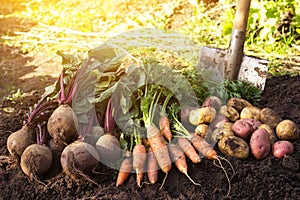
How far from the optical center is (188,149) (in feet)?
9.48

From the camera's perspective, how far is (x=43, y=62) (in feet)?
17.5

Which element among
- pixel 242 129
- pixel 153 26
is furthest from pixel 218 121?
pixel 153 26

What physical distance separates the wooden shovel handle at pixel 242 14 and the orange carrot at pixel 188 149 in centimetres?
134

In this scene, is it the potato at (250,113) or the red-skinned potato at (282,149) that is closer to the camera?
the red-skinned potato at (282,149)

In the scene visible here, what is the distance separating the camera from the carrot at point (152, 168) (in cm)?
273

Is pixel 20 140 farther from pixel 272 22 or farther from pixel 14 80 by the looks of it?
pixel 272 22

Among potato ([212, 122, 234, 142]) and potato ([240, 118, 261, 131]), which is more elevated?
potato ([240, 118, 261, 131])


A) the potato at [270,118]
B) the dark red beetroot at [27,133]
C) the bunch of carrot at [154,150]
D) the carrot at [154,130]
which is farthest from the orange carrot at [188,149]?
the dark red beetroot at [27,133]

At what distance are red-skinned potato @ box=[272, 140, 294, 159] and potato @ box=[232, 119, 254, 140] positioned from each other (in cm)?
20

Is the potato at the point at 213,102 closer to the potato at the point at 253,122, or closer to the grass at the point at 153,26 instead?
the potato at the point at 253,122

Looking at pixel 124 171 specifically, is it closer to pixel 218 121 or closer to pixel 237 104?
pixel 218 121

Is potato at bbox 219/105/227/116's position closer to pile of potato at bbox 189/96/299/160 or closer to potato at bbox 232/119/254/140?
pile of potato at bbox 189/96/299/160

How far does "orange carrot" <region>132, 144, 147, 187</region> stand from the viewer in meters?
2.75

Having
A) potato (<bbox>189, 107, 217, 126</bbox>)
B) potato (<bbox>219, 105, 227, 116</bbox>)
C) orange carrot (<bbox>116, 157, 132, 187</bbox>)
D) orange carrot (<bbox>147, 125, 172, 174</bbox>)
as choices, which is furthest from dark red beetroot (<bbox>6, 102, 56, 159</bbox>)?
potato (<bbox>219, 105, 227, 116</bbox>)
